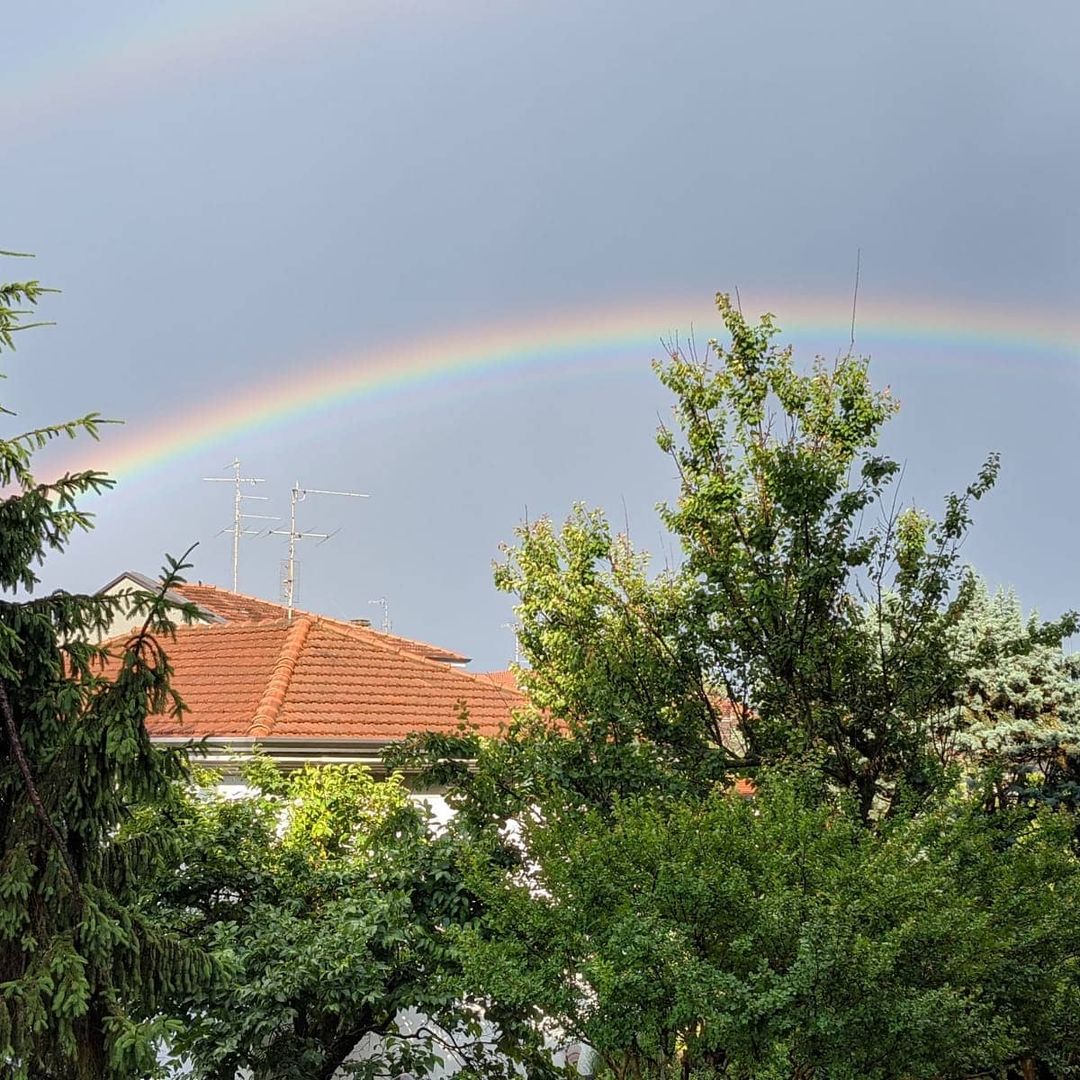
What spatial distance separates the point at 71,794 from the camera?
4188 millimetres

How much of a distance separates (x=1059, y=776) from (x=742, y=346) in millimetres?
6760

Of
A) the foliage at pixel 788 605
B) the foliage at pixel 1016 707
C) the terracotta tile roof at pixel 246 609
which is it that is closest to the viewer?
the foliage at pixel 788 605

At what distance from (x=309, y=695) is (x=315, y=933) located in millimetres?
4986

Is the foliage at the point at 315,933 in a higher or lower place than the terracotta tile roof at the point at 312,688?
lower

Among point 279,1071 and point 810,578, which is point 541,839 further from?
point 810,578

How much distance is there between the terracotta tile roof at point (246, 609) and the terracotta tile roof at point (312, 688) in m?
1.89

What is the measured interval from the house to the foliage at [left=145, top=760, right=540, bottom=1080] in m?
1.27

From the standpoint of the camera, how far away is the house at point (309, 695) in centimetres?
1028

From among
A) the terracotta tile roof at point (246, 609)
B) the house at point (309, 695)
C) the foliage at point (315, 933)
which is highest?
the terracotta tile roof at point (246, 609)

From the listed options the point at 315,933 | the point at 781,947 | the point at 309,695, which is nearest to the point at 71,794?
the point at 315,933

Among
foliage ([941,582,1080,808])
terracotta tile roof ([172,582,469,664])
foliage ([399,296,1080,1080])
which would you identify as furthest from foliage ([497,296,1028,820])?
terracotta tile roof ([172,582,469,664])

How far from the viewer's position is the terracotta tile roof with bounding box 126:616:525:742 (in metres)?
10.8

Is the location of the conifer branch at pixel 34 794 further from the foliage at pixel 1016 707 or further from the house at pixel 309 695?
the foliage at pixel 1016 707

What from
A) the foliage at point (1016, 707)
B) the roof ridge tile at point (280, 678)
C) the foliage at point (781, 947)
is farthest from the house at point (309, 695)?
the foliage at point (1016, 707)
